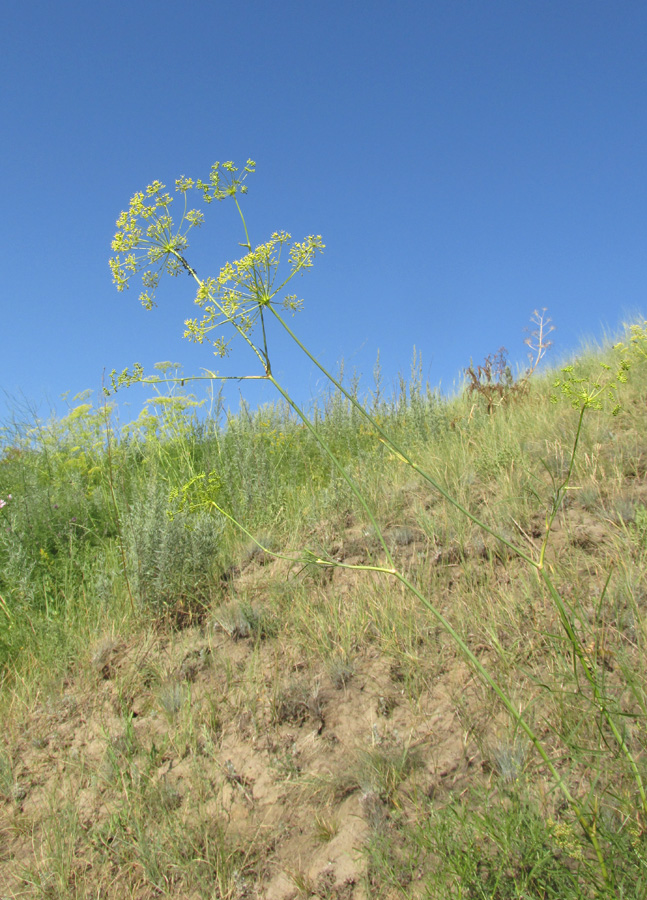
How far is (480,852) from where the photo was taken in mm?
1895

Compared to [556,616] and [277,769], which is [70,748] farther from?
[556,616]

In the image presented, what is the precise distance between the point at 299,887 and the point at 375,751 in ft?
1.90

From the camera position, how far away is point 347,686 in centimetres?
299

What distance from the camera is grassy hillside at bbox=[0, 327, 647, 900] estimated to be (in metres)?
2.04

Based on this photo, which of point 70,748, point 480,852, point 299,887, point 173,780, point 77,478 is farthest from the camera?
point 77,478

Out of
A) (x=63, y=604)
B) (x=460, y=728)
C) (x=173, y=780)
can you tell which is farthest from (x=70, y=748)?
(x=460, y=728)

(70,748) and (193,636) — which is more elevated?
(193,636)

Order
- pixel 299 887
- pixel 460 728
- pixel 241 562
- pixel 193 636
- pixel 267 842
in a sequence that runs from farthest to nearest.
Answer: pixel 241 562, pixel 193 636, pixel 460 728, pixel 267 842, pixel 299 887

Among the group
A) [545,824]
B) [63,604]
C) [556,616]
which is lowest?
[545,824]

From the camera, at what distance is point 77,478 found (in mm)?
6160

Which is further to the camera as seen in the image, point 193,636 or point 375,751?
point 193,636

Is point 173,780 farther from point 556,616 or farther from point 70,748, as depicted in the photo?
point 556,616

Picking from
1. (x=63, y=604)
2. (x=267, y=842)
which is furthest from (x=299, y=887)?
(x=63, y=604)

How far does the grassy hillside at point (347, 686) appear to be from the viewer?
2035 mm
